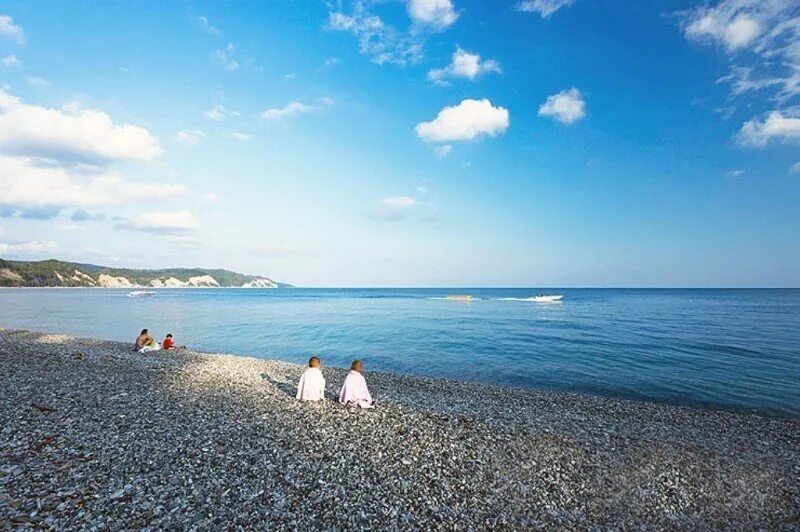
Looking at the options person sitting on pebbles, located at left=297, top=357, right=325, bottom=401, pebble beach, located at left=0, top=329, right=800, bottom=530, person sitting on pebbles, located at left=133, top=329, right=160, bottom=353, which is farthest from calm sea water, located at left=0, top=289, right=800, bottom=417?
person sitting on pebbles, located at left=297, top=357, right=325, bottom=401

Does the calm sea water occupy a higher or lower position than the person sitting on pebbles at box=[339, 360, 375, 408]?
lower

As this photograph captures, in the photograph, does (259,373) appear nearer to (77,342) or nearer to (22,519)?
(22,519)

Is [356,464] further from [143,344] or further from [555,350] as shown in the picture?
[555,350]

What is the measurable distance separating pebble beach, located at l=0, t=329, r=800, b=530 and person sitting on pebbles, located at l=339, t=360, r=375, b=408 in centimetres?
45

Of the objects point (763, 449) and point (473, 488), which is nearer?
point (473, 488)

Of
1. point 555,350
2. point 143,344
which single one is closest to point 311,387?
point 143,344

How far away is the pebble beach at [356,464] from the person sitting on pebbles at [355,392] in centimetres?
45

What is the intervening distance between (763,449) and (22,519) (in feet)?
65.5

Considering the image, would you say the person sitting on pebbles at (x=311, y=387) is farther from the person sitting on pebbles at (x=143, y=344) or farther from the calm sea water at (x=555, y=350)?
the person sitting on pebbles at (x=143, y=344)

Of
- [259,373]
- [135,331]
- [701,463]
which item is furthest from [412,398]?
[135,331]

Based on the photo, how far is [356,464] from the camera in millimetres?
9000

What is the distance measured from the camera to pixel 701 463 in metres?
10.6

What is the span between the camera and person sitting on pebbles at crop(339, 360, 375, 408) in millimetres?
13469

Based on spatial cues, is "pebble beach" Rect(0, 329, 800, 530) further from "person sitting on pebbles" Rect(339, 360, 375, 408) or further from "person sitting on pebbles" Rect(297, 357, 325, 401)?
"person sitting on pebbles" Rect(297, 357, 325, 401)
